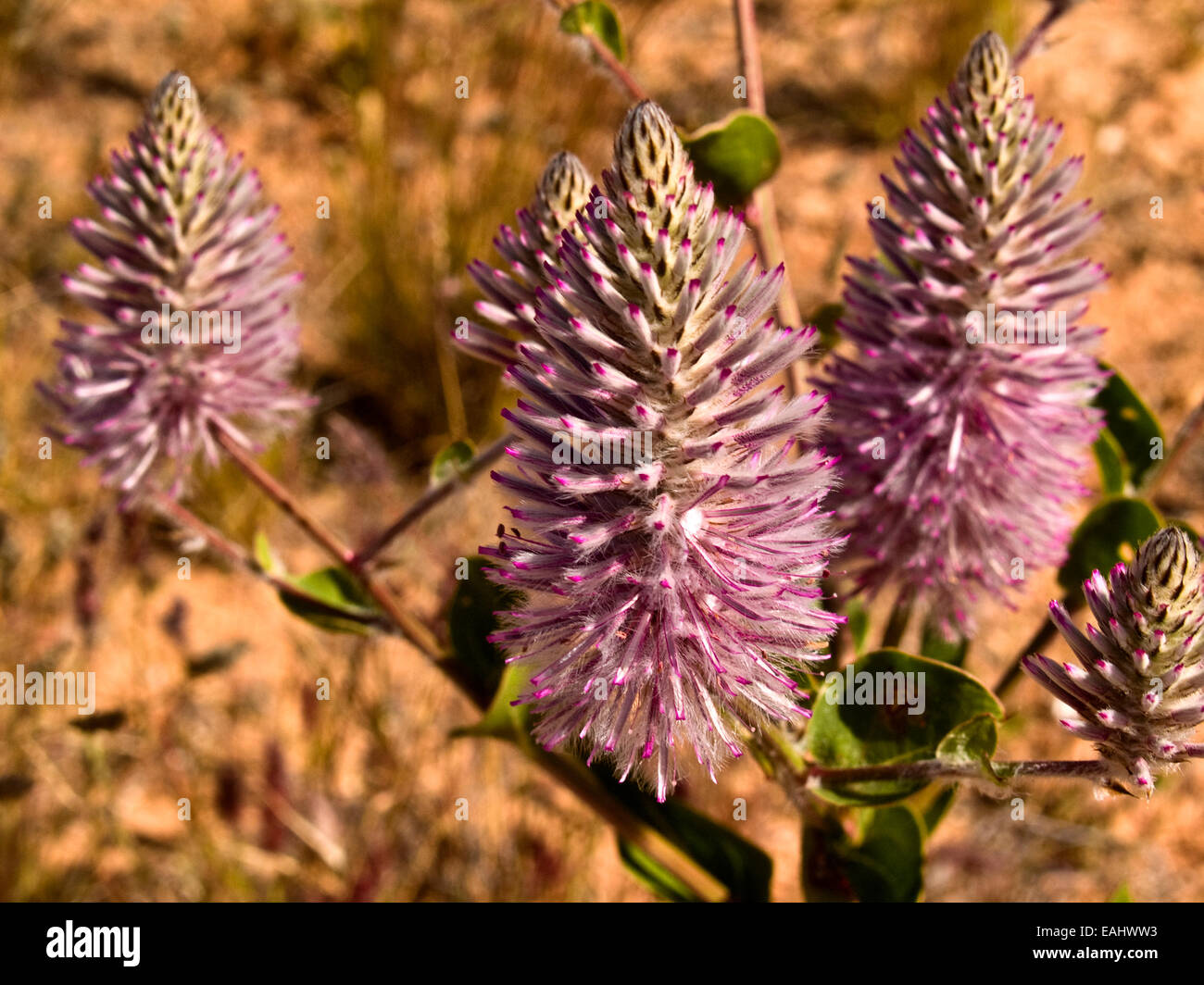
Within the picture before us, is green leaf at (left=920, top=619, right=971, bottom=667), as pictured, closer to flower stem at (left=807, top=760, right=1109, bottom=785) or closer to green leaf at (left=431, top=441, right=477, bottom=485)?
flower stem at (left=807, top=760, right=1109, bottom=785)

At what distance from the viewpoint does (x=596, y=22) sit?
6.35 feet

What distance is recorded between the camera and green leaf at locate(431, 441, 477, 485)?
1870 millimetres

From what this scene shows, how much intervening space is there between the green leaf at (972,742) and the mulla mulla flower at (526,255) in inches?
33.9

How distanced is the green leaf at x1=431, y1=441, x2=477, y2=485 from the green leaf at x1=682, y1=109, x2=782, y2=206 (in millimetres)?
642

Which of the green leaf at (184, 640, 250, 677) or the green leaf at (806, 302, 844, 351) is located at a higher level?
the green leaf at (806, 302, 844, 351)

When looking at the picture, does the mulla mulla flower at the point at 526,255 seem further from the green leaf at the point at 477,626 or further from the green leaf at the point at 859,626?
the green leaf at the point at 859,626

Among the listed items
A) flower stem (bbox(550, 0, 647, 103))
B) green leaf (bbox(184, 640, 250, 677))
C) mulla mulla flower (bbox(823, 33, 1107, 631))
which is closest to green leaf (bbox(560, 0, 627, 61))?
flower stem (bbox(550, 0, 647, 103))

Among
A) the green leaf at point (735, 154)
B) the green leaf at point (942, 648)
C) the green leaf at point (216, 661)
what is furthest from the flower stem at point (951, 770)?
the green leaf at point (216, 661)

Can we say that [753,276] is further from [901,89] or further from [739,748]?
[901,89]

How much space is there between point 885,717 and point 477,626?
0.78 metres

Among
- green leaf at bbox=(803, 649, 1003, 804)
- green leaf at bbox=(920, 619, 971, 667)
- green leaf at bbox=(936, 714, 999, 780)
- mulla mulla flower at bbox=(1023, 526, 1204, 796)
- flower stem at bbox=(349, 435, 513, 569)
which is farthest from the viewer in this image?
green leaf at bbox=(920, 619, 971, 667)

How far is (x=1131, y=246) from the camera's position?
5.13m

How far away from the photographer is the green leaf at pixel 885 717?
5.09ft
